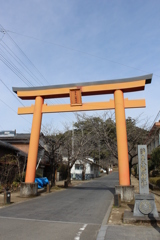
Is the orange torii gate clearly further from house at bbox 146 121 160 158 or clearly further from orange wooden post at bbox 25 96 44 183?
house at bbox 146 121 160 158

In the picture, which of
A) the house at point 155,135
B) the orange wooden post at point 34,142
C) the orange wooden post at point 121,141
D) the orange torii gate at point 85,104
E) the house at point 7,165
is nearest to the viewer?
the orange wooden post at point 121,141

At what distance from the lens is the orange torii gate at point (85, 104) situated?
13.5 meters

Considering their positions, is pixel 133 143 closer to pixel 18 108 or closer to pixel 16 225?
pixel 18 108

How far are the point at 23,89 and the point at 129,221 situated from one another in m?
12.3

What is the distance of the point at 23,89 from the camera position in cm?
1591

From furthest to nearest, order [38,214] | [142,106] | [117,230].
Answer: [142,106], [38,214], [117,230]

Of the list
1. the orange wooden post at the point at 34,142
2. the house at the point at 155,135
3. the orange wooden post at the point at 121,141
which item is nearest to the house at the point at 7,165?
the orange wooden post at the point at 34,142

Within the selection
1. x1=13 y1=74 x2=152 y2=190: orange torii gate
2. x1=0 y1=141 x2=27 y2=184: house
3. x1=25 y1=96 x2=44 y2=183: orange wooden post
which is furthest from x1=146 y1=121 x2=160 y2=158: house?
x1=0 y1=141 x2=27 y2=184: house

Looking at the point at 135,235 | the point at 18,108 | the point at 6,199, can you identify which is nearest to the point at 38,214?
the point at 6,199

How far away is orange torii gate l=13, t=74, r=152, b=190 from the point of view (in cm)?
1345

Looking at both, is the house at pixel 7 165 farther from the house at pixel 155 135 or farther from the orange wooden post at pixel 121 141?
the house at pixel 155 135

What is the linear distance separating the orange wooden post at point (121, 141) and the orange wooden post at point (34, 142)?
5.76 m

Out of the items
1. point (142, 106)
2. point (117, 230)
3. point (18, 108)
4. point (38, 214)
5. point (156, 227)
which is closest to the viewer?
point (117, 230)

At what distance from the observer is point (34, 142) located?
1469 cm
